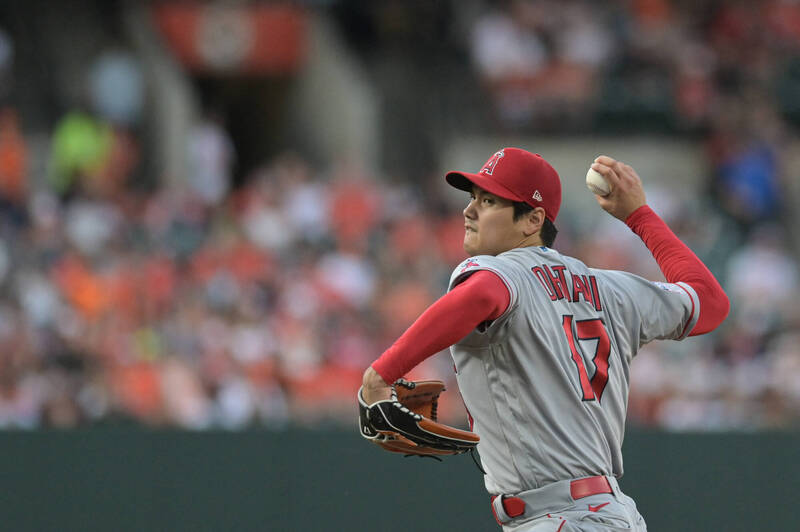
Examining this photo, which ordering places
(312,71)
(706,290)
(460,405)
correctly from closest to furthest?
(706,290)
(460,405)
(312,71)

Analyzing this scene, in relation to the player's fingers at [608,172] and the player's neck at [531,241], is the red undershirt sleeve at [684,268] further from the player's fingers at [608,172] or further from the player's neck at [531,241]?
the player's neck at [531,241]

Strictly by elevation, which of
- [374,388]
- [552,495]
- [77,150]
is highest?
[77,150]

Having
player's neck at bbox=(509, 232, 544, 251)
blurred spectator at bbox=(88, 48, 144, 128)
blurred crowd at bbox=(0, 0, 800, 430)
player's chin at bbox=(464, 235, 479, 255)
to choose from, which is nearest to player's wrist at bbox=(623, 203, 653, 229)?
player's neck at bbox=(509, 232, 544, 251)

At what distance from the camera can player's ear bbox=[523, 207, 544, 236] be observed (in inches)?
153

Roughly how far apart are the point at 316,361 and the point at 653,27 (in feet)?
21.2

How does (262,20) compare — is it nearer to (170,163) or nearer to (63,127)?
(170,163)

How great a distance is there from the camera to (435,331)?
334 centimetres

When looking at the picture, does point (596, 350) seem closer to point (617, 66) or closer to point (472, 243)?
point (472, 243)

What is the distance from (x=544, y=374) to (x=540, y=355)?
0.20 ft

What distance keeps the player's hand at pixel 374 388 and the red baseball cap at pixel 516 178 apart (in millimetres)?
742

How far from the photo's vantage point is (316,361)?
8.81 m

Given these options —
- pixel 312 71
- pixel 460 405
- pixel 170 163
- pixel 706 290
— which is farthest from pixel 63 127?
pixel 706 290

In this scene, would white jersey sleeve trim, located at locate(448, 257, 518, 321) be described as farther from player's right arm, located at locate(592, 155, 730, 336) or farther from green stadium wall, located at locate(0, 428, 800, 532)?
green stadium wall, located at locate(0, 428, 800, 532)

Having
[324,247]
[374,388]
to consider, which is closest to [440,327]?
[374,388]
